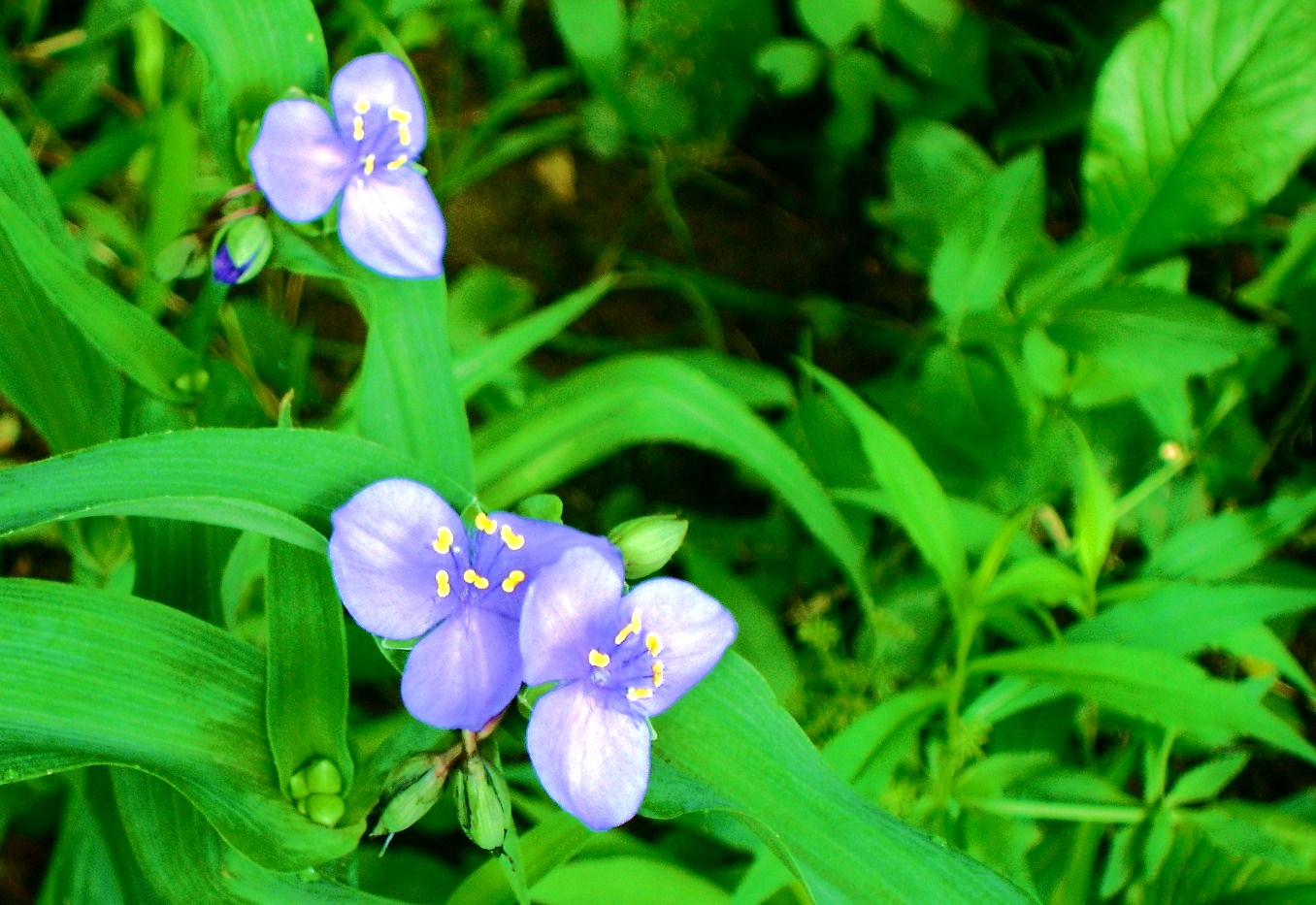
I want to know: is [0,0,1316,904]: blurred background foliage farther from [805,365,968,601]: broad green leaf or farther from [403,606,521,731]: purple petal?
[403,606,521,731]: purple petal

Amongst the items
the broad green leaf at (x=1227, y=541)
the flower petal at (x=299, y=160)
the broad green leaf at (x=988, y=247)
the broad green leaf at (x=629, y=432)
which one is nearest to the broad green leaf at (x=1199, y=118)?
the broad green leaf at (x=988, y=247)

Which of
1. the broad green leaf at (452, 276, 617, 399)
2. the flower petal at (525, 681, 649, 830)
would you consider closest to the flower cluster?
the flower petal at (525, 681, 649, 830)

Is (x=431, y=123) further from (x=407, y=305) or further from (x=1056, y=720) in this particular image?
(x=1056, y=720)

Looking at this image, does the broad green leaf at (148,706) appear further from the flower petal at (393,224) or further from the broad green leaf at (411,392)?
the flower petal at (393,224)

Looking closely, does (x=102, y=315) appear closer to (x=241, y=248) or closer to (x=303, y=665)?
(x=241, y=248)

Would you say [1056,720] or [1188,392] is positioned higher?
[1188,392]

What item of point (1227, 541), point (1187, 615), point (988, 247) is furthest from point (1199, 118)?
point (1187, 615)

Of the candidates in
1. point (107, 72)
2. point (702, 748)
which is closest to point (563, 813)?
point (702, 748)
